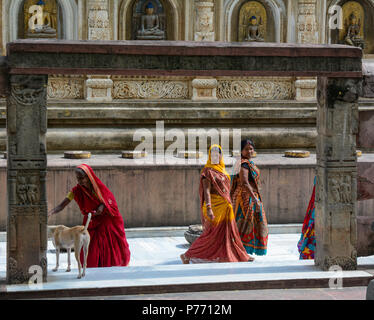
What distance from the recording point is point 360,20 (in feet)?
48.6

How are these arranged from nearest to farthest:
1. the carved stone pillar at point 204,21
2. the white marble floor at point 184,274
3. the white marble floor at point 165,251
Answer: the white marble floor at point 184,274
the white marble floor at point 165,251
the carved stone pillar at point 204,21

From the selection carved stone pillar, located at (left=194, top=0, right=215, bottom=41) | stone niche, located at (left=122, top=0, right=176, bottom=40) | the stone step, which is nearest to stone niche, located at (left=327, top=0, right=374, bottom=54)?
carved stone pillar, located at (left=194, top=0, right=215, bottom=41)

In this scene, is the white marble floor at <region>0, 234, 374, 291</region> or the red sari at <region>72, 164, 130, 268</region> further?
the red sari at <region>72, 164, 130, 268</region>

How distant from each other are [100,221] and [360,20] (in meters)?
8.21

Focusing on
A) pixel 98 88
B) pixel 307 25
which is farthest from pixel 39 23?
pixel 307 25

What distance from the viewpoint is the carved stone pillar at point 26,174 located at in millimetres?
7082

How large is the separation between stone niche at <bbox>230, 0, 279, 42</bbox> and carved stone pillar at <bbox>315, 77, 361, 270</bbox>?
6.95 m

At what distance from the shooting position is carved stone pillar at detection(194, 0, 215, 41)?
45.4 ft

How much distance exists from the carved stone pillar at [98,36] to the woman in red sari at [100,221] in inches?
195

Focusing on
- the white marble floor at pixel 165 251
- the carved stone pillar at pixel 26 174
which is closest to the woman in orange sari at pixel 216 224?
the white marble floor at pixel 165 251

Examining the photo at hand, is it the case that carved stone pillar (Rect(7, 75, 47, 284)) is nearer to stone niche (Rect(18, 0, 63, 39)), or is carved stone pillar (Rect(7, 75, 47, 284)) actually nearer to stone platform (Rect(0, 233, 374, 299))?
stone platform (Rect(0, 233, 374, 299))

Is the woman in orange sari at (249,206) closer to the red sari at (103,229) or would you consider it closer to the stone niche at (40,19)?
the red sari at (103,229)

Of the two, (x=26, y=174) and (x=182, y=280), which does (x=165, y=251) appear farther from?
(x=26, y=174)

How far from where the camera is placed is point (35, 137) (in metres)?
7.13
